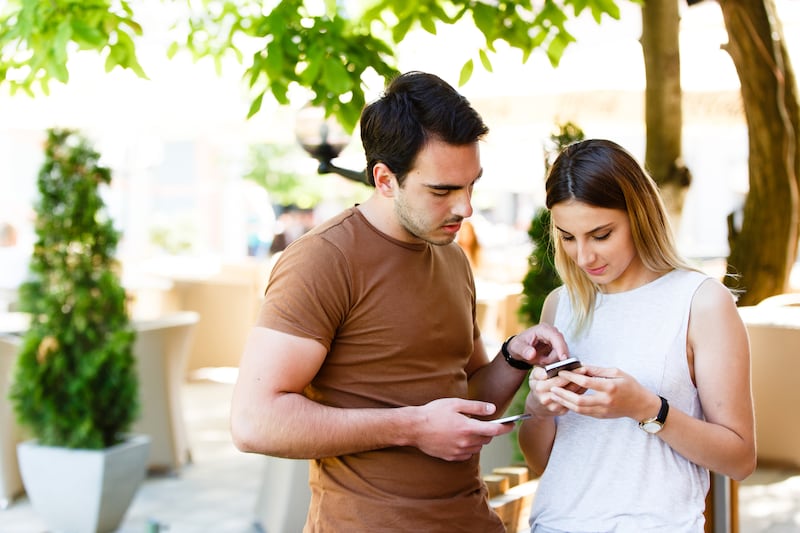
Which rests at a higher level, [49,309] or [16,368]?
[49,309]

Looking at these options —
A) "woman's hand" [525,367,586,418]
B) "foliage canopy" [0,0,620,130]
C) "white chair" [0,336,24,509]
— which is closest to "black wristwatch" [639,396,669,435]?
"woman's hand" [525,367,586,418]

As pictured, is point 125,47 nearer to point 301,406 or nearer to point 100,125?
point 301,406

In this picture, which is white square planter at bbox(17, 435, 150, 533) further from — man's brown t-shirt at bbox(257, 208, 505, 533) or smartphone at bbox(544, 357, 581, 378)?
smartphone at bbox(544, 357, 581, 378)

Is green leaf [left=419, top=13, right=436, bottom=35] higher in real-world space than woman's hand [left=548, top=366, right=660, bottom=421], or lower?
higher

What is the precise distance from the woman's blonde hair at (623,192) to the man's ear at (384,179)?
37 centimetres

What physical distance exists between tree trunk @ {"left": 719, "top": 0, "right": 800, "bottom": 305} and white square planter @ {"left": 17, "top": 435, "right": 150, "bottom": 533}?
11.0 feet

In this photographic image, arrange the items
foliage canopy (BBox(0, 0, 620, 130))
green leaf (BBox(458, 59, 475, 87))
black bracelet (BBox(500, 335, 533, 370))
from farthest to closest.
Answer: green leaf (BBox(458, 59, 475, 87))
foliage canopy (BBox(0, 0, 620, 130))
black bracelet (BBox(500, 335, 533, 370))

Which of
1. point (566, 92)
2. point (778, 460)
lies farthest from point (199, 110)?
point (778, 460)

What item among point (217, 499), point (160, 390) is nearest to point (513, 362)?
point (217, 499)

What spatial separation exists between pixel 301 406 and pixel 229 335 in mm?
7983

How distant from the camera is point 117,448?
5121 millimetres

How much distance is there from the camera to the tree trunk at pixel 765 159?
16.0 ft

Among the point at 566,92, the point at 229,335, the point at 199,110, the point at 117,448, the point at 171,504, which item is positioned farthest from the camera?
the point at 229,335

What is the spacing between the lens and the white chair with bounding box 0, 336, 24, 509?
18.3 feet
